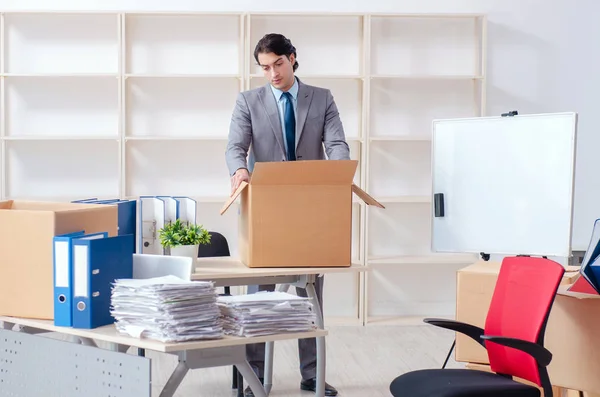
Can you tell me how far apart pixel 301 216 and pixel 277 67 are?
2.92ft

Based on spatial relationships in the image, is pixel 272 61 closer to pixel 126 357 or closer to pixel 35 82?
pixel 126 357

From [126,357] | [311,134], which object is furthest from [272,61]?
[126,357]

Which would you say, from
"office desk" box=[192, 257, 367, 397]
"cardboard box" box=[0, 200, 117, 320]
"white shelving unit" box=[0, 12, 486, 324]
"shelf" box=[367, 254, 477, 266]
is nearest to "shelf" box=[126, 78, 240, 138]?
"white shelving unit" box=[0, 12, 486, 324]

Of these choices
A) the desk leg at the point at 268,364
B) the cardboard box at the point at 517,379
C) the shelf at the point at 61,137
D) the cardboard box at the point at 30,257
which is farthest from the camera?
the shelf at the point at 61,137

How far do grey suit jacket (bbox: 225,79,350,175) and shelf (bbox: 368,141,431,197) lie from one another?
2.00 meters

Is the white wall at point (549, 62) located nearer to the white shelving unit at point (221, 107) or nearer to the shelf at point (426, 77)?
the white shelving unit at point (221, 107)

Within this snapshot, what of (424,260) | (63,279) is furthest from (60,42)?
(63,279)

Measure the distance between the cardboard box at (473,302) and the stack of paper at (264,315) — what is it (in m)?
1.25

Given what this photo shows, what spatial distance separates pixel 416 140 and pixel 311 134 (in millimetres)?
1972

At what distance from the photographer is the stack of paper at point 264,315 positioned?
2.32 m

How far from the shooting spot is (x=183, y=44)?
5812 millimetres

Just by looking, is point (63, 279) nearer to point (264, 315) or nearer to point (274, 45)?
point (264, 315)

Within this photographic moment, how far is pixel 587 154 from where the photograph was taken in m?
5.92

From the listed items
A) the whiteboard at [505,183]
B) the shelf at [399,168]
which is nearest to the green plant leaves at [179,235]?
the whiteboard at [505,183]
